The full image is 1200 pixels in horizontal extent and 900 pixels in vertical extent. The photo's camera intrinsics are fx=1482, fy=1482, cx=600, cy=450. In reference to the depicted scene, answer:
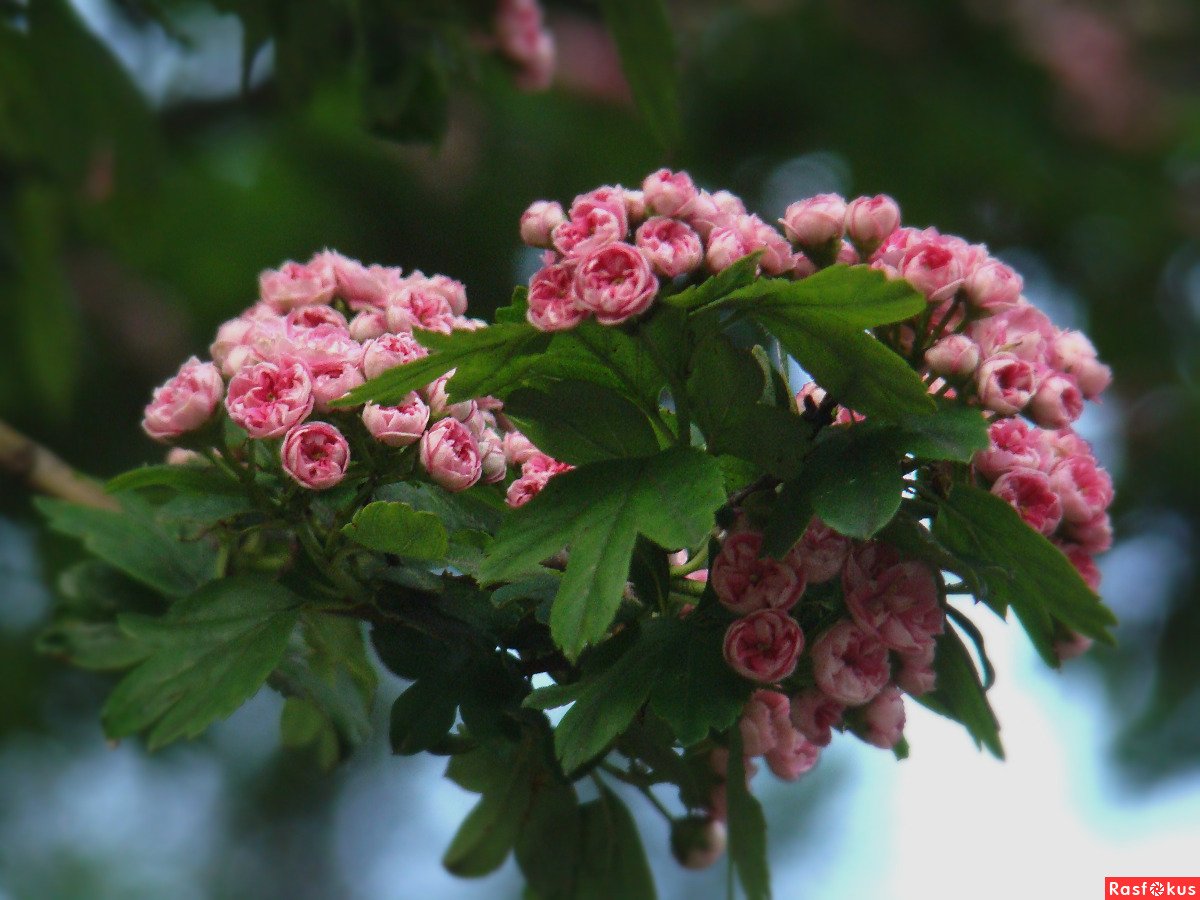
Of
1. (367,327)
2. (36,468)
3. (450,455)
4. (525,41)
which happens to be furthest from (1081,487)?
(36,468)

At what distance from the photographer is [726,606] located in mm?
1292

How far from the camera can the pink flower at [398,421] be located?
132 centimetres

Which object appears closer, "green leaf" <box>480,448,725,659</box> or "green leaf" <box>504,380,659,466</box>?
"green leaf" <box>480,448,725,659</box>

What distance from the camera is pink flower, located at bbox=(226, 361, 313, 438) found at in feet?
4.31

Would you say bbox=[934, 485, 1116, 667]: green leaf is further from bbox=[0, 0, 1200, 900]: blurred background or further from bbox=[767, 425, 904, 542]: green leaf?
bbox=[0, 0, 1200, 900]: blurred background

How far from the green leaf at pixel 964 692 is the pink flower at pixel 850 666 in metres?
0.08

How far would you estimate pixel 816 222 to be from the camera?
52.9 inches

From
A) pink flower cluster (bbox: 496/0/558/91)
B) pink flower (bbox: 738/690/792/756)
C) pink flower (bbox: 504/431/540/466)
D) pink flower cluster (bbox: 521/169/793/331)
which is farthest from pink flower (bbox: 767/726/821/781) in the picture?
pink flower cluster (bbox: 496/0/558/91)

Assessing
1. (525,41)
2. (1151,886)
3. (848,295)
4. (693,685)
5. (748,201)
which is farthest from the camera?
(748,201)

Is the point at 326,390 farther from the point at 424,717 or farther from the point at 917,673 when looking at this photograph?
the point at 917,673

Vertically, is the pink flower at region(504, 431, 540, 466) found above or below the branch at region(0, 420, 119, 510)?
above

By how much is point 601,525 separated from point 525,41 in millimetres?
1405

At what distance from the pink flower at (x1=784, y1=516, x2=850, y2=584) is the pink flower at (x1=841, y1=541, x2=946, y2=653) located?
0.07ft

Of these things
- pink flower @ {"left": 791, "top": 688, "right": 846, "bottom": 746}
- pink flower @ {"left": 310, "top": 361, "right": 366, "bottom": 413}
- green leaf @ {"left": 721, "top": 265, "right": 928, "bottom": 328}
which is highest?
green leaf @ {"left": 721, "top": 265, "right": 928, "bottom": 328}
